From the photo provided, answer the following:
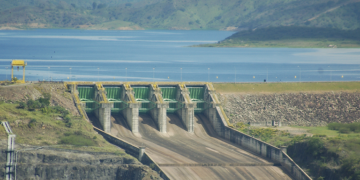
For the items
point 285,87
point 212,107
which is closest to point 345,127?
point 285,87

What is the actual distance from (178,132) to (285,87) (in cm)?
2850

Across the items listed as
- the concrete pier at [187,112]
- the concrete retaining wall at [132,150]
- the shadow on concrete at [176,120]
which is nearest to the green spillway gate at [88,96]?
the concrete retaining wall at [132,150]

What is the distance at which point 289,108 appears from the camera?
11950cm

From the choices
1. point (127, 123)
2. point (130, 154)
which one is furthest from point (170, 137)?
point (130, 154)

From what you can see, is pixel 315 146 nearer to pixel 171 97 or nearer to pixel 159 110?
pixel 159 110

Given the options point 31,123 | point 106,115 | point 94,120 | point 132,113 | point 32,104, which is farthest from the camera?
point 94,120

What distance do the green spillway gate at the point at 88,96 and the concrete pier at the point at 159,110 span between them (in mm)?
11238

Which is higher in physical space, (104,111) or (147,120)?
(104,111)

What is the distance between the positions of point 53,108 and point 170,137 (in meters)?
21.4

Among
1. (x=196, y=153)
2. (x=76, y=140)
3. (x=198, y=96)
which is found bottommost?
(x=196, y=153)

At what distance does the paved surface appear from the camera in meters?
90.4

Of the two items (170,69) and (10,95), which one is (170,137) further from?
(170,69)

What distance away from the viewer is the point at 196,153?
98.2 meters

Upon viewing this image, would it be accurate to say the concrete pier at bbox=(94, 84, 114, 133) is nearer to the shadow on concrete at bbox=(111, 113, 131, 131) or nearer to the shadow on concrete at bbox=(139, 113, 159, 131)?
the shadow on concrete at bbox=(111, 113, 131, 131)
